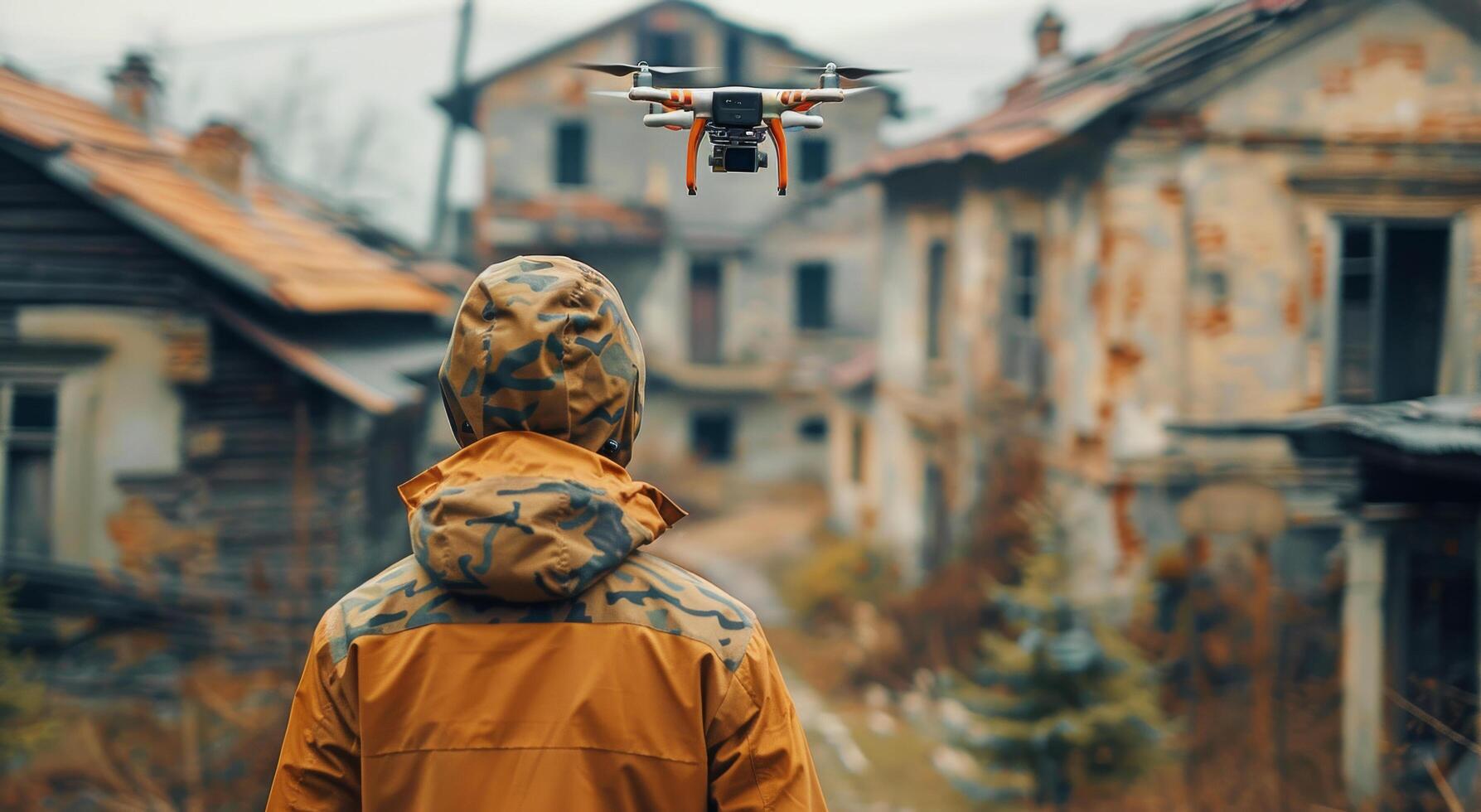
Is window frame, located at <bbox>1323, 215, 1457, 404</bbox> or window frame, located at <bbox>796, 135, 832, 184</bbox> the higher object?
window frame, located at <bbox>796, 135, 832, 184</bbox>

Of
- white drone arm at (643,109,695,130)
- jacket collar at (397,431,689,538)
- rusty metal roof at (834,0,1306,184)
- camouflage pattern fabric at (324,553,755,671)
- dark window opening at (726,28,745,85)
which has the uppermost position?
dark window opening at (726,28,745,85)

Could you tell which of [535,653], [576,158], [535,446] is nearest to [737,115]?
[535,446]

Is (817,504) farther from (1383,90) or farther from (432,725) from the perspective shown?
(432,725)

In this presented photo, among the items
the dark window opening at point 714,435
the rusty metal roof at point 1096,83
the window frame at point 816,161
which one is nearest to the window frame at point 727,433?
the dark window opening at point 714,435

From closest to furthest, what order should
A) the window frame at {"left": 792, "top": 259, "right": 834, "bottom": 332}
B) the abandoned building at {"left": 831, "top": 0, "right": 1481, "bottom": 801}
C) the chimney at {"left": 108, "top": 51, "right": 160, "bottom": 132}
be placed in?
the abandoned building at {"left": 831, "top": 0, "right": 1481, "bottom": 801} < the chimney at {"left": 108, "top": 51, "right": 160, "bottom": 132} < the window frame at {"left": 792, "top": 259, "right": 834, "bottom": 332}

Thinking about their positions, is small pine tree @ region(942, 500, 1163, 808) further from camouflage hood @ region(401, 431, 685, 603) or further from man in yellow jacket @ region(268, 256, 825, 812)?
camouflage hood @ region(401, 431, 685, 603)

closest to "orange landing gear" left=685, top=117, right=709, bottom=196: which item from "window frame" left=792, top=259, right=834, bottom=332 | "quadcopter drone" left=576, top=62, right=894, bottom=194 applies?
"quadcopter drone" left=576, top=62, right=894, bottom=194

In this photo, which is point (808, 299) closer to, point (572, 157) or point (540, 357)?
point (572, 157)
